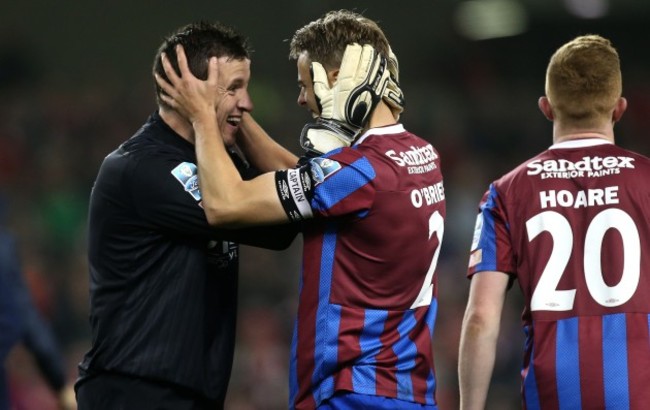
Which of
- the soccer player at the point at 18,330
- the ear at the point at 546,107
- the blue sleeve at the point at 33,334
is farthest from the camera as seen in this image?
the blue sleeve at the point at 33,334

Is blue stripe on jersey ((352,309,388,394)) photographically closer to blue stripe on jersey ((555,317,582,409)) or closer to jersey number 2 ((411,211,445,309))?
jersey number 2 ((411,211,445,309))

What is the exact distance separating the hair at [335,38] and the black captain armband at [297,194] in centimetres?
42

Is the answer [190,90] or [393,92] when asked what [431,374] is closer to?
[393,92]

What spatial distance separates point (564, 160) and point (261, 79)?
8429 mm

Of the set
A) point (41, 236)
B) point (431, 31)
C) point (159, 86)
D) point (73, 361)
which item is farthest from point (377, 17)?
point (159, 86)

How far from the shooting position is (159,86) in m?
3.85

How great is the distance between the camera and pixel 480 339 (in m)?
3.81

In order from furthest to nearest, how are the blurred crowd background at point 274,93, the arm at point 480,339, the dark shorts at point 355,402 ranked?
1. the blurred crowd background at point 274,93
2. the arm at point 480,339
3. the dark shorts at point 355,402

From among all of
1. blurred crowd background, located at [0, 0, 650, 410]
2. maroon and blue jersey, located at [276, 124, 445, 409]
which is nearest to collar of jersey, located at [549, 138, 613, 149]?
maroon and blue jersey, located at [276, 124, 445, 409]

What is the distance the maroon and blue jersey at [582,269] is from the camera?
366 centimetres

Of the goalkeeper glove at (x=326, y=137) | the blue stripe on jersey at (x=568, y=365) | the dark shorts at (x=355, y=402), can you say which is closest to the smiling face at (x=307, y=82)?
the goalkeeper glove at (x=326, y=137)

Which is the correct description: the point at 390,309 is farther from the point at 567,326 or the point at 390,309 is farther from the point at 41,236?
the point at 41,236

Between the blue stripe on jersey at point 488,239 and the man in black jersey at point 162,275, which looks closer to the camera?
the man in black jersey at point 162,275

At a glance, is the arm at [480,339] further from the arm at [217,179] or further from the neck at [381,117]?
the arm at [217,179]
